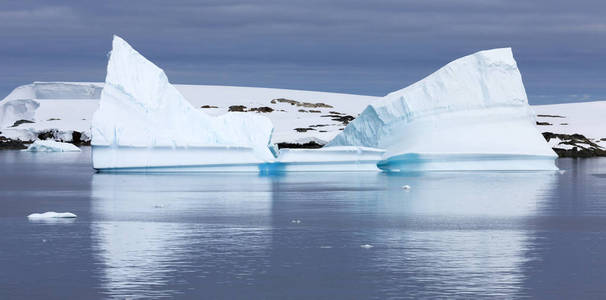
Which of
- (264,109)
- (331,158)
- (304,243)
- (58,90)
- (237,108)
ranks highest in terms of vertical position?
(58,90)

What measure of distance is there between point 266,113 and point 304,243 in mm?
44865

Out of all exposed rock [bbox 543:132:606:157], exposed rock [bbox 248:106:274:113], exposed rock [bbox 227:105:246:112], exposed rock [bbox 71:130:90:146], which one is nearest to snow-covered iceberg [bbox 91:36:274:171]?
exposed rock [bbox 543:132:606:157]

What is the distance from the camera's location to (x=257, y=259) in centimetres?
1099

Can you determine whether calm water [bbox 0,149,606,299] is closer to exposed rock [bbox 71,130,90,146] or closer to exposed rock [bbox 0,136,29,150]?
exposed rock [bbox 71,130,90,146]

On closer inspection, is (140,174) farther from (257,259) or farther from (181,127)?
(257,259)

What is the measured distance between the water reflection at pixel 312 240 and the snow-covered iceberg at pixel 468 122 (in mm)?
4358

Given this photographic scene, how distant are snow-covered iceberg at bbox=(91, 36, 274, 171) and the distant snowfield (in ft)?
47.3

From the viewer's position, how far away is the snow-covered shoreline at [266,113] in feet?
146

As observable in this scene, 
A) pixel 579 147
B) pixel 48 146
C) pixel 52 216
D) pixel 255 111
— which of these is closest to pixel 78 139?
pixel 48 146

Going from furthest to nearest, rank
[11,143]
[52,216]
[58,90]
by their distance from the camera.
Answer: [58,90] < [11,143] < [52,216]

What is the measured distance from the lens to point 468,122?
27281 mm

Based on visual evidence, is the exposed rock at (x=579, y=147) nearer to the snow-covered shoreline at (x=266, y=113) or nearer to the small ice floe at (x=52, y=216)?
the snow-covered shoreline at (x=266, y=113)

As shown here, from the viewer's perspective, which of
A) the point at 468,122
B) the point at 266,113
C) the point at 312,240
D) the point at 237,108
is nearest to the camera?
the point at 312,240

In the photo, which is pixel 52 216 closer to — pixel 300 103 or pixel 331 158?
pixel 331 158
